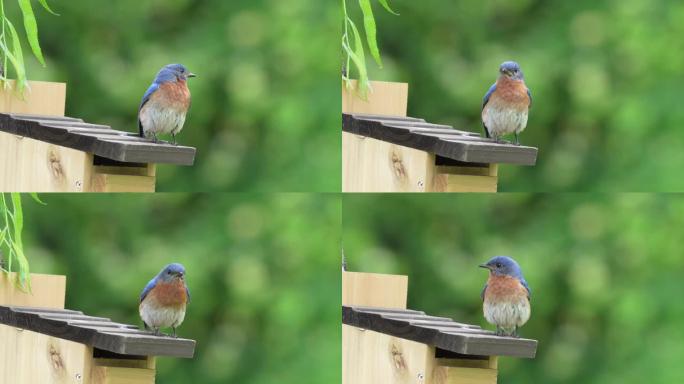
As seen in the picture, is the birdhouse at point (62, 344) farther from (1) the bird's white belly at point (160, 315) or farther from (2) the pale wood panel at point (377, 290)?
(2) the pale wood panel at point (377, 290)

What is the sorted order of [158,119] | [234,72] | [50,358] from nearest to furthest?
[50,358], [158,119], [234,72]

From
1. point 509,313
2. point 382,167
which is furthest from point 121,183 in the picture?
point 509,313

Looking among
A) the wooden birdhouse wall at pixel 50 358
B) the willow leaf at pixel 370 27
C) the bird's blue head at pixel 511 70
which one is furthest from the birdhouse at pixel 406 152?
the wooden birdhouse wall at pixel 50 358

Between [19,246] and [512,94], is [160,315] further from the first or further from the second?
[512,94]

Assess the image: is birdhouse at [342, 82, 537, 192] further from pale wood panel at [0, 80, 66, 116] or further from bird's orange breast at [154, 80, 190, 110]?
pale wood panel at [0, 80, 66, 116]

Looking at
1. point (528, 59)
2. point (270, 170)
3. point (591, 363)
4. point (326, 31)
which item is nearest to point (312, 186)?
point (270, 170)
